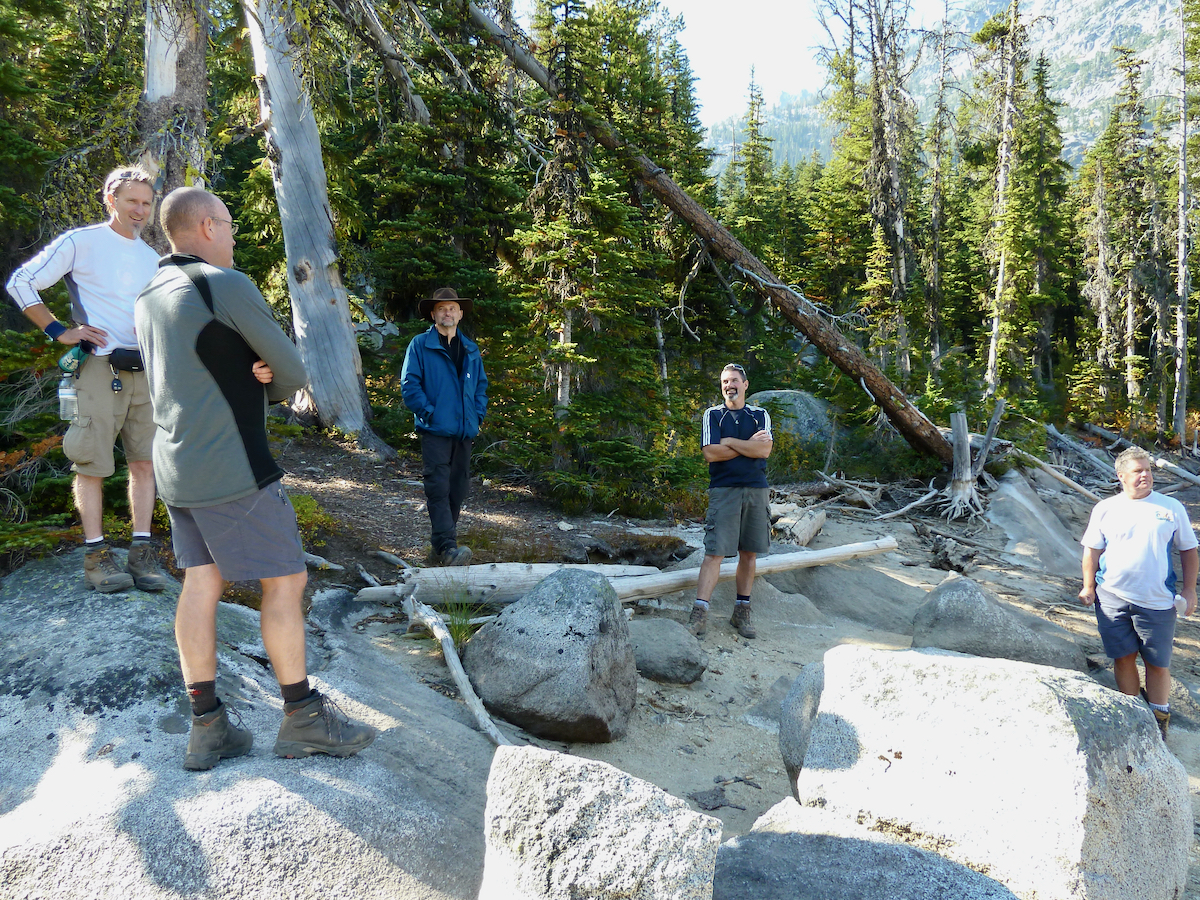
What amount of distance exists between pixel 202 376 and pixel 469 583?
300 centimetres

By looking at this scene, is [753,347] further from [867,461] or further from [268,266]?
[268,266]

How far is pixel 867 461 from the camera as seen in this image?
13.0 metres

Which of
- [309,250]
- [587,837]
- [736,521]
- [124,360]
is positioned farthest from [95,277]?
[309,250]

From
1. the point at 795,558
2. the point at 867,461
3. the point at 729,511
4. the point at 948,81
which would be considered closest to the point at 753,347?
the point at 867,461

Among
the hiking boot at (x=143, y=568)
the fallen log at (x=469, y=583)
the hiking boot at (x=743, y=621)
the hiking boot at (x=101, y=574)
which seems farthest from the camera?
the hiking boot at (x=743, y=621)

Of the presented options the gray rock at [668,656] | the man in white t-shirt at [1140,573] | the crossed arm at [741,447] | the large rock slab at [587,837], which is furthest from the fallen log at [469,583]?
the man in white t-shirt at [1140,573]

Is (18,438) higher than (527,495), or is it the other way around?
(18,438)

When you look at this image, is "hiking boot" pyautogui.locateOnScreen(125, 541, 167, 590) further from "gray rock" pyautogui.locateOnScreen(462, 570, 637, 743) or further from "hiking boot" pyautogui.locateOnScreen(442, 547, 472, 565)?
"hiking boot" pyautogui.locateOnScreen(442, 547, 472, 565)

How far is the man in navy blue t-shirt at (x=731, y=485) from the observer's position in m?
5.74

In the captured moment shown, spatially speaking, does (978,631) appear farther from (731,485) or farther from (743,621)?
(731,485)

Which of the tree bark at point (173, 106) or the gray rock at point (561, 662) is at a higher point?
the tree bark at point (173, 106)

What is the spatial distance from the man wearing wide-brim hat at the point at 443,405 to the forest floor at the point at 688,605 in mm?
491

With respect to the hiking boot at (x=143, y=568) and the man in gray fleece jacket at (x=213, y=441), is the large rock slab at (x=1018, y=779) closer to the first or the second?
the man in gray fleece jacket at (x=213, y=441)

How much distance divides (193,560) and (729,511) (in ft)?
12.9
